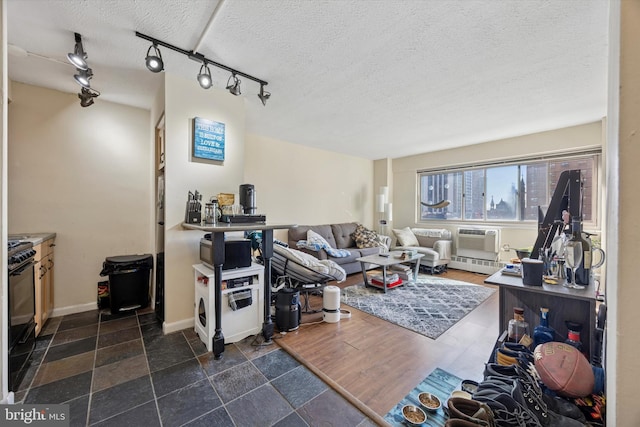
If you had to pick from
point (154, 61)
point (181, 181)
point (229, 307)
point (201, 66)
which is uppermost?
point (201, 66)

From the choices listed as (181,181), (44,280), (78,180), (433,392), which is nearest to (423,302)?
(433,392)

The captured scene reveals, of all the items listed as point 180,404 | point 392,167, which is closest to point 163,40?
point 180,404

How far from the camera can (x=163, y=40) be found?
1.89 m

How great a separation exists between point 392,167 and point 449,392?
524cm

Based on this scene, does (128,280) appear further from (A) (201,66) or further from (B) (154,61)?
(A) (201,66)

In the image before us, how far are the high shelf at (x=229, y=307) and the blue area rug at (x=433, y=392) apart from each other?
1360 millimetres

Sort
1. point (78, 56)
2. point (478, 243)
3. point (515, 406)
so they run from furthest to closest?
point (478, 243), point (78, 56), point (515, 406)

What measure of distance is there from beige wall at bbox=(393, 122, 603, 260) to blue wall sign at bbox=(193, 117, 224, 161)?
181 inches

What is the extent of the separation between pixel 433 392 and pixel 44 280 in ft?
11.6

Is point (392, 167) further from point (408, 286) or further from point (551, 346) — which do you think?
point (551, 346)

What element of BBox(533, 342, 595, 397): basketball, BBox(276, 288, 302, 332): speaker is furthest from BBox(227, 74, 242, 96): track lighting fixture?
BBox(533, 342, 595, 397): basketball

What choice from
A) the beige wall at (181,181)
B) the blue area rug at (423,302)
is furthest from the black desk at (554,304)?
the beige wall at (181,181)

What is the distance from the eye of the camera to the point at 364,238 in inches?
202

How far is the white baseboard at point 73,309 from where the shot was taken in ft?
8.75
